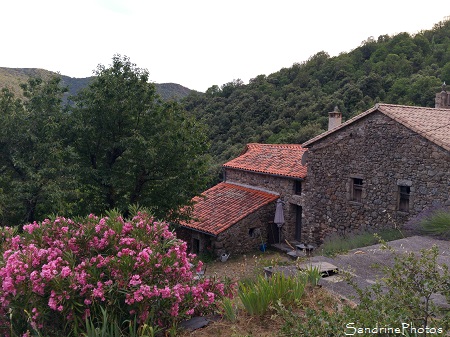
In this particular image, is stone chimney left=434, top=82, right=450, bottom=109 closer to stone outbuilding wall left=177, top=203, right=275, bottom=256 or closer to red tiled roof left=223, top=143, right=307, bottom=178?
red tiled roof left=223, top=143, right=307, bottom=178

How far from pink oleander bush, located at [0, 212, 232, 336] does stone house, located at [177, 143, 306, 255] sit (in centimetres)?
1043

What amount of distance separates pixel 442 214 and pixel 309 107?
65.4 ft

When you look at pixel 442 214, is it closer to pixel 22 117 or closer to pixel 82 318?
pixel 82 318

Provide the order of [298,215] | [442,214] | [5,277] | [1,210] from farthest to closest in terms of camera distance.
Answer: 1. [298,215]
2. [1,210]
3. [442,214]
4. [5,277]

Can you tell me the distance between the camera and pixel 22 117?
11086 mm

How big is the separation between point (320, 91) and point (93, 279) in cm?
2848

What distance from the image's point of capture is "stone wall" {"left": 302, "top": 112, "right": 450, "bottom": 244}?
1029 centimetres

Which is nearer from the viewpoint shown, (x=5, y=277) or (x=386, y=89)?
(x=5, y=277)

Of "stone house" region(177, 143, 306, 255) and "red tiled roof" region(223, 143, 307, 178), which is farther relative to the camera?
"red tiled roof" region(223, 143, 307, 178)

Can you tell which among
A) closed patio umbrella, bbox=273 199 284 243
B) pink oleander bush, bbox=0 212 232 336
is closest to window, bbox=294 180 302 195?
closed patio umbrella, bbox=273 199 284 243

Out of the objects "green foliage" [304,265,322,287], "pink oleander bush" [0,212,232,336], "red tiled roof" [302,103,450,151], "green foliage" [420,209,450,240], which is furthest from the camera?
"red tiled roof" [302,103,450,151]

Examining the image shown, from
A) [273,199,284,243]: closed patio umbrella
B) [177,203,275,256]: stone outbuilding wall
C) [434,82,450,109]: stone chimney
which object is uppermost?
[434,82,450,109]: stone chimney

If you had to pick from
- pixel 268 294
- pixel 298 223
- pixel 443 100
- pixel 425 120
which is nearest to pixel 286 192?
pixel 298 223

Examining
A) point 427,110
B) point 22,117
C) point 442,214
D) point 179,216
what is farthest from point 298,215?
point 22,117
